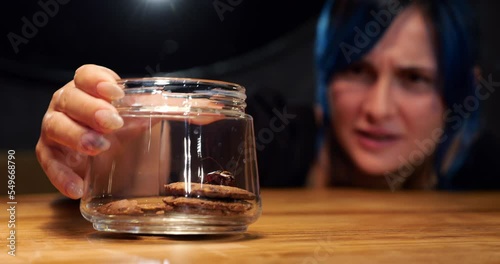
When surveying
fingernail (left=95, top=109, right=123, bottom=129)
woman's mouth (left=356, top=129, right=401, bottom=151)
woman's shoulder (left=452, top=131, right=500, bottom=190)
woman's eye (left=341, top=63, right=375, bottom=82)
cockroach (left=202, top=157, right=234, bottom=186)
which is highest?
woman's eye (left=341, top=63, right=375, bottom=82)

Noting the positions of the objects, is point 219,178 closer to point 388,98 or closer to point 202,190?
point 202,190

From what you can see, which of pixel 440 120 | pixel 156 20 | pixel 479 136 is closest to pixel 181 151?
pixel 156 20

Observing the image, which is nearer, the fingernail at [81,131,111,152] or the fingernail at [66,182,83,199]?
the fingernail at [81,131,111,152]

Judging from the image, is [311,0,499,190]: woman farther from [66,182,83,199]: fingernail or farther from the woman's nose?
[66,182,83,199]: fingernail

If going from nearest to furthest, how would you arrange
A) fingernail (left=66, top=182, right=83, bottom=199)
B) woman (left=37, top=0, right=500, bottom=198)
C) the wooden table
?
the wooden table → fingernail (left=66, top=182, right=83, bottom=199) → woman (left=37, top=0, right=500, bottom=198)

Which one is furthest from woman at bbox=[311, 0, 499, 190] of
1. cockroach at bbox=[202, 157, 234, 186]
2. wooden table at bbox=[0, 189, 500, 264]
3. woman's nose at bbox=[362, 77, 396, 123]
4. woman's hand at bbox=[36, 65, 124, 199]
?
cockroach at bbox=[202, 157, 234, 186]

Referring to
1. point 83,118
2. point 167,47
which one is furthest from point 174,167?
point 167,47

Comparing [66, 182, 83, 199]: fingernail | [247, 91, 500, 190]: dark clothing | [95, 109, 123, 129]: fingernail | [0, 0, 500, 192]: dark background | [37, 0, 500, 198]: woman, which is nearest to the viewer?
[95, 109, 123, 129]: fingernail

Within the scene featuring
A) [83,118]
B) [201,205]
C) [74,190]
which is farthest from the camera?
[74,190]
